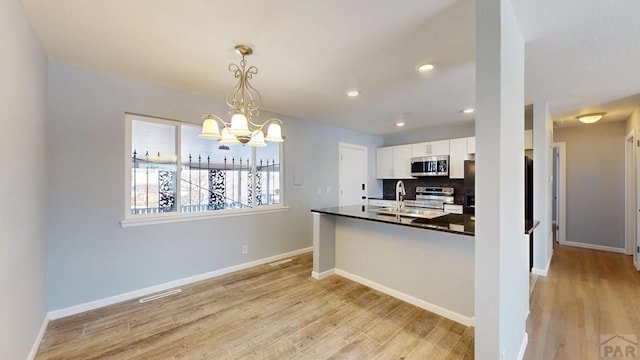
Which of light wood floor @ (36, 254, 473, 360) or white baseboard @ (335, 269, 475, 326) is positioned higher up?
white baseboard @ (335, 269, 475, 326)

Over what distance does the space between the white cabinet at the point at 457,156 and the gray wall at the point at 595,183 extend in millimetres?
2166

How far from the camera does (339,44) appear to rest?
212 cm

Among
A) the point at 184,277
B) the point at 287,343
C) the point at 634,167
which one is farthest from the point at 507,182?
the point at 634,167

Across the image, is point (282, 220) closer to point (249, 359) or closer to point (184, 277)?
point (184, 277)

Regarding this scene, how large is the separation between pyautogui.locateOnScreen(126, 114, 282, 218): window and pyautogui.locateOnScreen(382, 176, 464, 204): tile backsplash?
10.9ft

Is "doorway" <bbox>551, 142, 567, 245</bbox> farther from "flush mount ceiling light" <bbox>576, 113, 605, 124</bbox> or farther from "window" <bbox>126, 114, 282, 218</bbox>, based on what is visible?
"window" <bbox>126, 114, 282, 218</bbox>

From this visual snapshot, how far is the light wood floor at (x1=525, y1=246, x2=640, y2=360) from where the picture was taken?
2.08 m

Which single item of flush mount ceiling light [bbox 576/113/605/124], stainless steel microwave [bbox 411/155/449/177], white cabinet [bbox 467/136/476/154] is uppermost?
flush mount ceiling light [bbox 576/113/605/124]

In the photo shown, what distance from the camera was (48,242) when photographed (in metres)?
2.46

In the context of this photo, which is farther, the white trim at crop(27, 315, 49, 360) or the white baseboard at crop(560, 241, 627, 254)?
the white baseboard at crop(560, 241, 627, 254)

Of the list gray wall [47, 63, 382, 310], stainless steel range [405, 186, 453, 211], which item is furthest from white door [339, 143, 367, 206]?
gray wall [47, 63, 382, 310]

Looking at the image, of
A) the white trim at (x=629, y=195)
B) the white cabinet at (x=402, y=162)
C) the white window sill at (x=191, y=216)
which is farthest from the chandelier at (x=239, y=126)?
the white trim at (x=629, y=195)

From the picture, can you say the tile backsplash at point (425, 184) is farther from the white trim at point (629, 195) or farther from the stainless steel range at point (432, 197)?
the white trim at point (629, 195)

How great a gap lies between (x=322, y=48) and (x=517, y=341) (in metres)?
2.66
